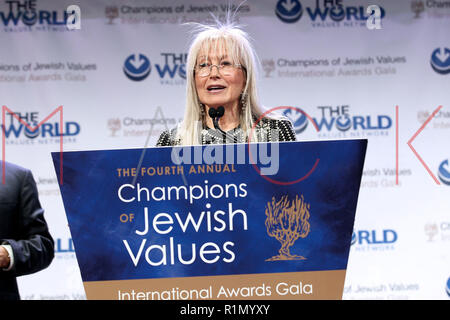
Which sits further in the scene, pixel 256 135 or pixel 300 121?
pixel 300 121

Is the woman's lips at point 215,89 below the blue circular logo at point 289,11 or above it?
below

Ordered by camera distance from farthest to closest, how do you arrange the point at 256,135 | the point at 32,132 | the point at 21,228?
the point at 32,132 < the point at 21,228 < the point at 256,135

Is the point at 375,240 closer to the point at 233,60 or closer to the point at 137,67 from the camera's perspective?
the point at 137,67

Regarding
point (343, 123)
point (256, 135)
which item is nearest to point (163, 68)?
point (343, 123)

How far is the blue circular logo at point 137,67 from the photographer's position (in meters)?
3.68

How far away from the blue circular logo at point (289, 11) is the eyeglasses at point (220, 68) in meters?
1.92

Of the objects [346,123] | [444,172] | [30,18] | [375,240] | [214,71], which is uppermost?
[30,18]

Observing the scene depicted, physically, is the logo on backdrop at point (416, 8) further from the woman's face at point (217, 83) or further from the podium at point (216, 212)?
the podium at point (216, 212)

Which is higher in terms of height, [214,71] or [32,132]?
[214,71]

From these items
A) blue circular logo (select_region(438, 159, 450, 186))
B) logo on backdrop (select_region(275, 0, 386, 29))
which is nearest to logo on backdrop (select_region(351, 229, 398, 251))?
blue circular logo (select_region(438, 159, 450, 186))

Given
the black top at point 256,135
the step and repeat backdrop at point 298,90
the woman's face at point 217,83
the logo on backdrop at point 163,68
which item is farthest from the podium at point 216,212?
the logo on backdrop at point 163,68

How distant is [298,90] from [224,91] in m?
1.91

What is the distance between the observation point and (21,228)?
207 cm
